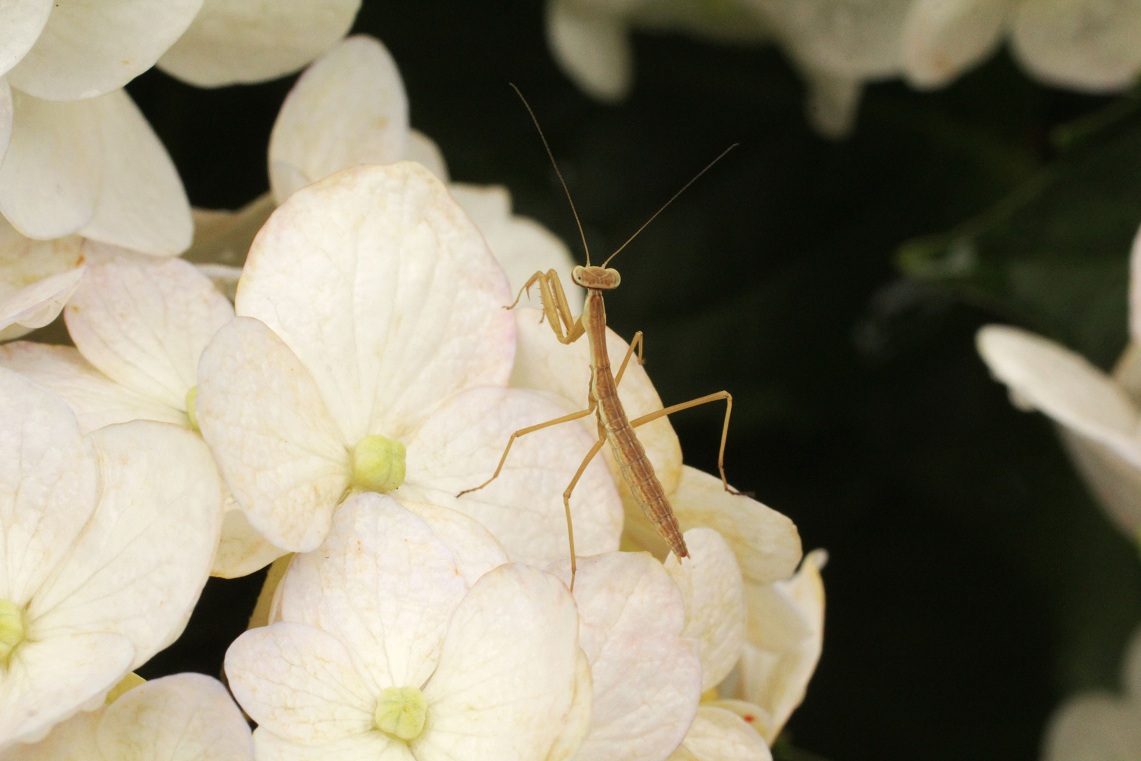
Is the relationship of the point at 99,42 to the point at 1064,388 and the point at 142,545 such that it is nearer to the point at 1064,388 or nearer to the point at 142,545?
the point at 142,545

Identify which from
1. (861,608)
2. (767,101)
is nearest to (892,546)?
(861,608)

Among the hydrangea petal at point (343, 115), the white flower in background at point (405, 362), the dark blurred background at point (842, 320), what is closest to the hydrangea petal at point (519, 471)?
the white flower in background at point (405, 362)

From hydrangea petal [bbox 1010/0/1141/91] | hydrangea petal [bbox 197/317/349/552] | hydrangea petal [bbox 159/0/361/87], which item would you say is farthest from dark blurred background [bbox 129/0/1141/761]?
hydrangea petal [bbox 197/317/349/552]

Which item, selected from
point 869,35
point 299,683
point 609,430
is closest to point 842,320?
point 869,35

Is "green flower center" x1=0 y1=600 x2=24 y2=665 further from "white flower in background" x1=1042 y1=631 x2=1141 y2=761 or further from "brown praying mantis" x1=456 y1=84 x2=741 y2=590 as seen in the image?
"white flower in background" x1=1042 y1=631 x2=1141 y2=761

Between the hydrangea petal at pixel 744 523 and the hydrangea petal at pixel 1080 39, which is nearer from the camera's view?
the hydrangea petal at pixel 744 523

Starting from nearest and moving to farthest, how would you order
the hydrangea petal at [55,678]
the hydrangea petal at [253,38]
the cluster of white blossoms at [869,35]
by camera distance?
the hydrangea petal at [55,678]
the hydrangea petal at [253,38]
the cluster of white blossoms at [869,35]

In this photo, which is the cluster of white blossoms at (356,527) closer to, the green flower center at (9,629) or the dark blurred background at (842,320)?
the green flower center at (9,629)

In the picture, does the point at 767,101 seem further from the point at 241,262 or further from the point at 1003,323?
the point at 241,262
